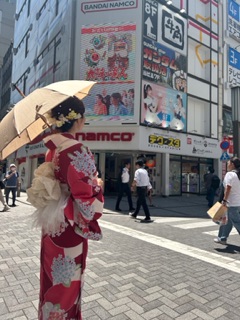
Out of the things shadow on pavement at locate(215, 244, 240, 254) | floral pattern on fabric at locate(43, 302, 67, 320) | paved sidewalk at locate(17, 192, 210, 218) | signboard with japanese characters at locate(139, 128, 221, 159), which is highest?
signboard with japanese characters at locate(139, 128, 221, 159)

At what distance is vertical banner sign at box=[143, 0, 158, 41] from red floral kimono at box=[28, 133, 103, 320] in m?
16.5

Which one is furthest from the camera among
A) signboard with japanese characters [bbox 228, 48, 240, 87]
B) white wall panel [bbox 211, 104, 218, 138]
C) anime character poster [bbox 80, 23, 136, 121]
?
signboard with japanese characters [bbox 228, 48, 240, 87]

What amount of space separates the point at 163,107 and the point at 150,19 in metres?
5.69

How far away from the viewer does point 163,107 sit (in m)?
17.1

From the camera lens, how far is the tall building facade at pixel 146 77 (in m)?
16.0

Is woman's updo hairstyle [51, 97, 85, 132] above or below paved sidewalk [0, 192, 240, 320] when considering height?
above

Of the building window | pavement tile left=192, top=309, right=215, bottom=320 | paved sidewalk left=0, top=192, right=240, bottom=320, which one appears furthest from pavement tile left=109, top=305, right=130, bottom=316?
the building window

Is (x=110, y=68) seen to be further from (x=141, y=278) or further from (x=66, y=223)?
(x=66, y=223)

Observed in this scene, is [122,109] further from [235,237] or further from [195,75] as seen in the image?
[235,237]

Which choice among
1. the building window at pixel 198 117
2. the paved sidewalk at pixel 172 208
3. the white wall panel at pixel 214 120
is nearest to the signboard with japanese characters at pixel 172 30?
the building window at pixel 198 117

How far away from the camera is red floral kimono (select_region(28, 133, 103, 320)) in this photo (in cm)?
184

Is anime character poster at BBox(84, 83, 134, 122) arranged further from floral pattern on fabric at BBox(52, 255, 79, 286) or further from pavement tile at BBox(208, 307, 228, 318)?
floral pattern on fabric at BBox(52, 255, 79, 286)

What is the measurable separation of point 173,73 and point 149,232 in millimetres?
13874

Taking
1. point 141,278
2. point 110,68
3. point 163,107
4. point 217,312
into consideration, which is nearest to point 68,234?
point 217,312
